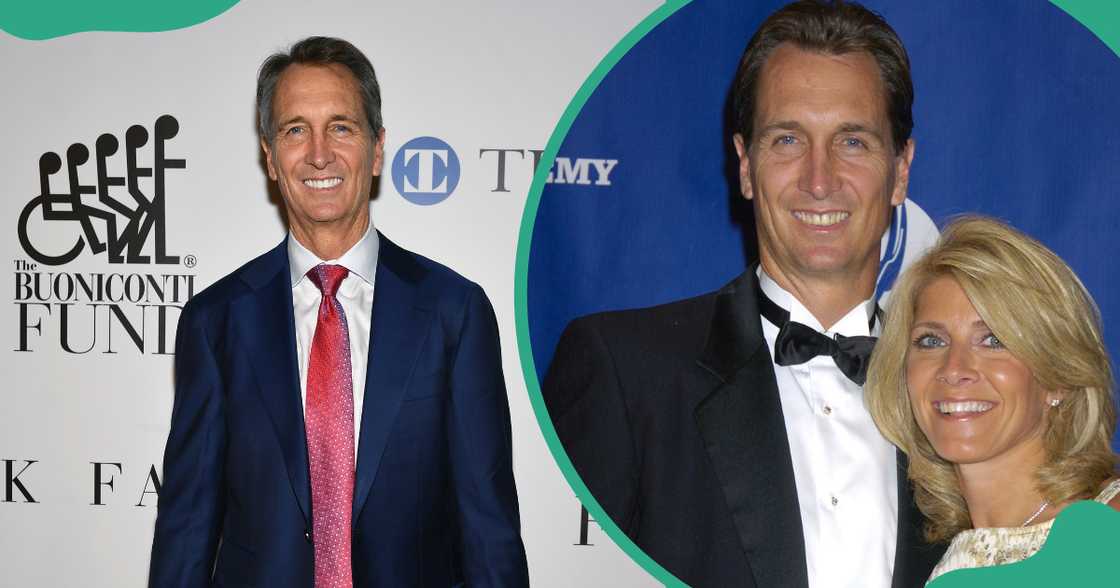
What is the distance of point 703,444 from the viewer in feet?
6.32

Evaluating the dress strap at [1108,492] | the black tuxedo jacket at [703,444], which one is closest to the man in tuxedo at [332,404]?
the black tuxedo jacket at [703,444]

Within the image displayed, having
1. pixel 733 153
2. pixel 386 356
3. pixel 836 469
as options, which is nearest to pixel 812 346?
pixel 836 469

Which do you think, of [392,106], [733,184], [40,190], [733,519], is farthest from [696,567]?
[40,190]

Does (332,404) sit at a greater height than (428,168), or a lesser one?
lesser

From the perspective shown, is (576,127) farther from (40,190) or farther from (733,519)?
(40,190)

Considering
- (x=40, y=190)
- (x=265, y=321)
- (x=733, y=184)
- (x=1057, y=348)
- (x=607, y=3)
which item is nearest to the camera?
(x=1057, y=348)

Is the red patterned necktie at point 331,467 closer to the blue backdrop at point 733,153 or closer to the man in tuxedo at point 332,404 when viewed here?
the man in tuxedo at point 332,404

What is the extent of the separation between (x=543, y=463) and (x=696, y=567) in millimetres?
795

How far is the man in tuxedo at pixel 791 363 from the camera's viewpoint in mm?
1849

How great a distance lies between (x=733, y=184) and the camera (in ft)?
7.50

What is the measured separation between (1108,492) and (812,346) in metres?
0.62

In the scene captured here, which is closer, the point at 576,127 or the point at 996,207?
the point at 996,207

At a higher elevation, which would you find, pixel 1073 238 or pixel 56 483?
pixel 1073 238

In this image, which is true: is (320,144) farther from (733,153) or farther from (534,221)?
(733,153)
